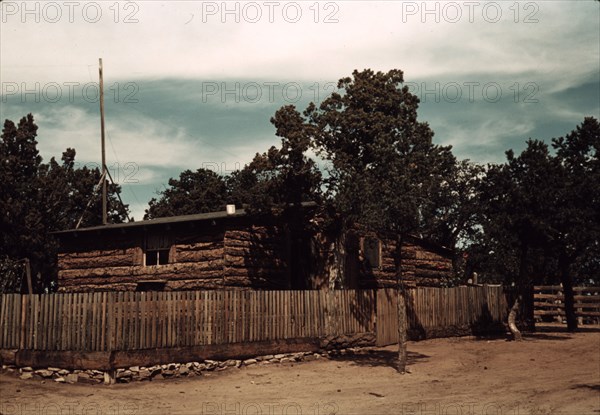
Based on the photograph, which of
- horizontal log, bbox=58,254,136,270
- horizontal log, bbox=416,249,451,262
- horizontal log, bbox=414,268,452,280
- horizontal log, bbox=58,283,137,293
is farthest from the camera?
horizontal log, bbox=416,249,451,262

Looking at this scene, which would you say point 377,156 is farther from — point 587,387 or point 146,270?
point 146,270

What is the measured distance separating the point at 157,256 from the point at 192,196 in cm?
4236

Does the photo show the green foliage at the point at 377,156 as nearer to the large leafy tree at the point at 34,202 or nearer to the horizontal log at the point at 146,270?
the horizontal log at the point at 146,270

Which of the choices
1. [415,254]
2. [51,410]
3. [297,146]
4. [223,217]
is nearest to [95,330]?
[51,410]

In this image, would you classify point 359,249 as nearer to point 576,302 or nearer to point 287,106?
point 287,106

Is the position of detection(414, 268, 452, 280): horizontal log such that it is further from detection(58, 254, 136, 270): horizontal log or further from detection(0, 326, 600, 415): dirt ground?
detection(58, 254, 136, 270): horizontal log

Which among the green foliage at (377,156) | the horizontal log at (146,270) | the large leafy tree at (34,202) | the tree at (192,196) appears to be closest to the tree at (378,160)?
the green foliage at (377,156)

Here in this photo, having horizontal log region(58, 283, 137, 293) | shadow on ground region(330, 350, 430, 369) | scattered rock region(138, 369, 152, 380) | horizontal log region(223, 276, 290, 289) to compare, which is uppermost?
horizontal log region(223, 276, 290, 289)

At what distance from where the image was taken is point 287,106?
2391 centimetres

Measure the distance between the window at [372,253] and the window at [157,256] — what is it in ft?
26.5

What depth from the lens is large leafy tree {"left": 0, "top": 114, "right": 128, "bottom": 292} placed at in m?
38.6

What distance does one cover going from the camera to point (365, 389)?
47.1 feet

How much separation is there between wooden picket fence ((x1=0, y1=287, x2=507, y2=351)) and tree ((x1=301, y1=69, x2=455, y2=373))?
249cm

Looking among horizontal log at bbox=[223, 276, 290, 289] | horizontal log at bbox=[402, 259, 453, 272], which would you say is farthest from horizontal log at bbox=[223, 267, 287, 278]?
horizontal log at bbox=[402, 259, 453, 272]
